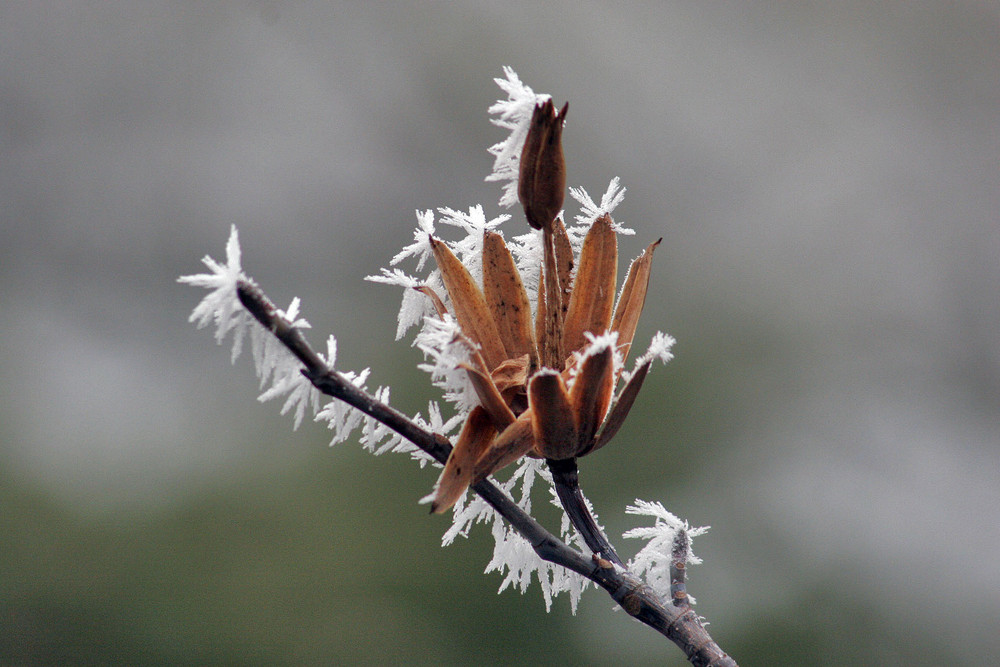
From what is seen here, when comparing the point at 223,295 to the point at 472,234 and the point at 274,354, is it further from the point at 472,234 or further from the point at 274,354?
the point at 472,234

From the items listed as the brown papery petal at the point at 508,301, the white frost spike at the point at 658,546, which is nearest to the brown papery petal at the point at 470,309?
the brown papery petal at the point at 508,301

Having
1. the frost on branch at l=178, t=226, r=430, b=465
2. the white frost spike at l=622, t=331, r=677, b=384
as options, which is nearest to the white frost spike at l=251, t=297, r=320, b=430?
the frost on branch at l=178, t=226, r=430, b=465

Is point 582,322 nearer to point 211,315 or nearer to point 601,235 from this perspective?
point 601,235

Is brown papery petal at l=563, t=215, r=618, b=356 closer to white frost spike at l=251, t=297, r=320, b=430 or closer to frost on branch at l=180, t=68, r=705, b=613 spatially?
frost on branch at l=180, t=68, r=705, b=613

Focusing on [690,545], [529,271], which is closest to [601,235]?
[529,271]

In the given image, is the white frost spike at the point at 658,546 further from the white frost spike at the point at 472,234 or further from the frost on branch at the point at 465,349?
the white frost spike at the point at 472,234

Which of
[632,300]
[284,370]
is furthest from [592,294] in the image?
Answer: [284,370]
